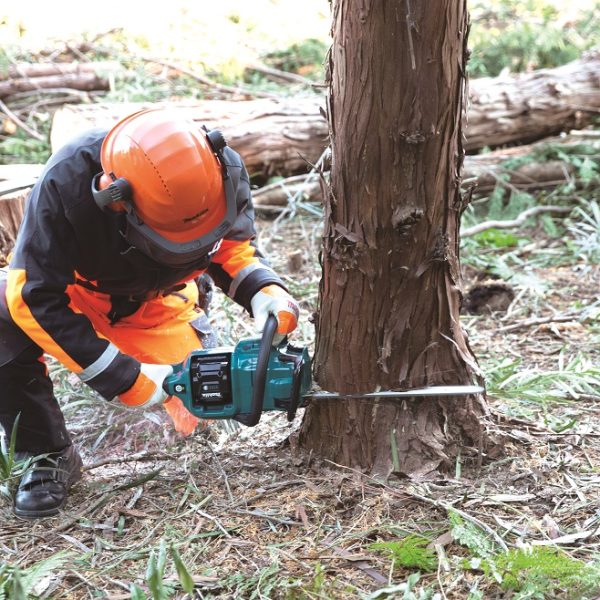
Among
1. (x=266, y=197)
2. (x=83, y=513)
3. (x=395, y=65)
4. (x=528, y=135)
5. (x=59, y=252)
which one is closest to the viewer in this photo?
(x=395, y=65)

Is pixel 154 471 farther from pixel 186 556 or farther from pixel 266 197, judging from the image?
pixel 266 197

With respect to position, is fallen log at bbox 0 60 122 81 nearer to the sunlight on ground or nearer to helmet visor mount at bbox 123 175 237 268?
the sunlight on ground

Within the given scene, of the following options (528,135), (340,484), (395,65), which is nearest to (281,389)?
(340,484)

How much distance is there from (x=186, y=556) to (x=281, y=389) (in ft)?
1.97

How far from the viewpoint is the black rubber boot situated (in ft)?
8.74

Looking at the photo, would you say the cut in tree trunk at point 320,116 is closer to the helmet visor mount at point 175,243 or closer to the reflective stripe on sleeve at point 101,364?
the helmet visor mount at point 175,243

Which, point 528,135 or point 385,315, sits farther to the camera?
point 528,135

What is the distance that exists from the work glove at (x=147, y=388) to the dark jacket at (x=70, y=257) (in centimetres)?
4

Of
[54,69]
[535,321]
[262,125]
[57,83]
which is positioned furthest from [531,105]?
[54,69]

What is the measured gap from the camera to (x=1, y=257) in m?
3.77

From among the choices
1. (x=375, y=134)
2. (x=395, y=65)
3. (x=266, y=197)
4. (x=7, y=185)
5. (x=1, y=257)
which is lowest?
(x=266, y=197)

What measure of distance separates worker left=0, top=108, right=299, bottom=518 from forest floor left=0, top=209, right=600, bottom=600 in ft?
0.94

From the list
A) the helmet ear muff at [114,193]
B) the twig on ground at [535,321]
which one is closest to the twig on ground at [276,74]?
the twig on ground at [535,321]

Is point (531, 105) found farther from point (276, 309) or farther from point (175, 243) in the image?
point (175, 243)
